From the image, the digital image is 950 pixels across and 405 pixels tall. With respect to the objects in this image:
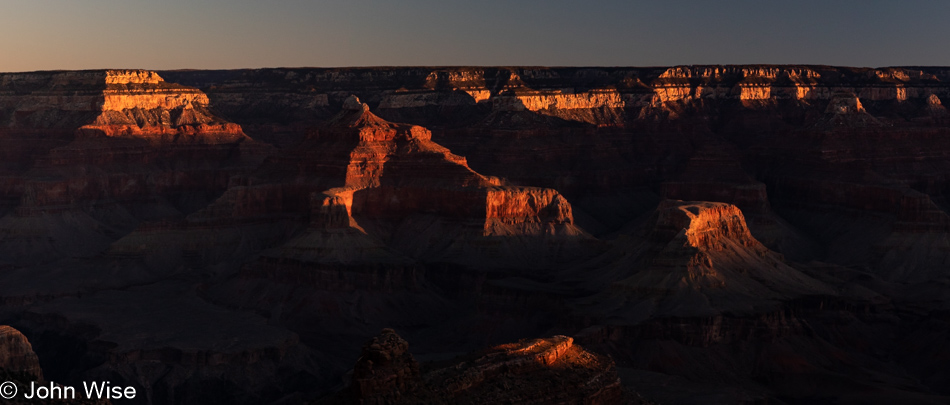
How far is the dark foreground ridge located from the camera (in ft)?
306

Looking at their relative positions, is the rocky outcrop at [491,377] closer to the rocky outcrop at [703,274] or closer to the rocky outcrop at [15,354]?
the rocky outcrop at [15,354]

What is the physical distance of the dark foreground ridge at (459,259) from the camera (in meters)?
93.3

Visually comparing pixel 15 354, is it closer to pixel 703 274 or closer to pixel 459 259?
pixel 703 274

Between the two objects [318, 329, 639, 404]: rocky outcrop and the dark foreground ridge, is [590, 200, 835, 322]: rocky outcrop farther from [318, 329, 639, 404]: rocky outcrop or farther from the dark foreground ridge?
[318, 329, 639, 404]: rocky outcrop

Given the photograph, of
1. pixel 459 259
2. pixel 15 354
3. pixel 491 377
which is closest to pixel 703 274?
pixel 459 259

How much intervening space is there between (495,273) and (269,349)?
82.7ft

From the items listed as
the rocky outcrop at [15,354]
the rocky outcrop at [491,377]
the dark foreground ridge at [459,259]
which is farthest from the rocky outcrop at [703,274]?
the rocky outcrop at [15,354]

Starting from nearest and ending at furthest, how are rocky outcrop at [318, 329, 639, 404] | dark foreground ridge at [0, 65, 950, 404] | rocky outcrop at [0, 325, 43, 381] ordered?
1. rocky outcrop at [318, 329, 639, 404]
2. rocky outcrop at [0, 325, 43, 381]
3. dark foreground ridge at [0, 65, 950, 404]

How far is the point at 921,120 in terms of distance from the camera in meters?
195

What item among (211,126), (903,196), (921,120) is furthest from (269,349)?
(921,120)

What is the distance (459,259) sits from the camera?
405 ft

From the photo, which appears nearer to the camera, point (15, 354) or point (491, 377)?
point (491, 377)

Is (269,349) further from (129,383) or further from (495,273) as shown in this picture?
(495,273)

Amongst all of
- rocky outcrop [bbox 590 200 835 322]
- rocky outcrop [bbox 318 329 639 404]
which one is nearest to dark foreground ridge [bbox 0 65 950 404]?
rocky outcrop [bbox 318 329 639 404]
